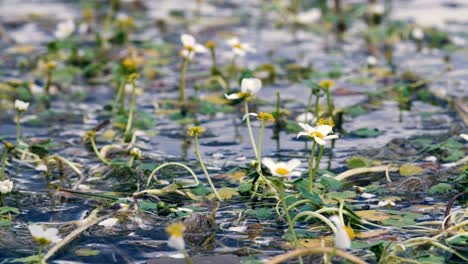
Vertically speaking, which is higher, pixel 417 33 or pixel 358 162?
pixel 417 33

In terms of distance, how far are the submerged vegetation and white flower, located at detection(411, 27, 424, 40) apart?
0.05 feet

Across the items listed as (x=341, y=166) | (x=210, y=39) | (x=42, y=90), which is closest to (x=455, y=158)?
(x=341, y=166)

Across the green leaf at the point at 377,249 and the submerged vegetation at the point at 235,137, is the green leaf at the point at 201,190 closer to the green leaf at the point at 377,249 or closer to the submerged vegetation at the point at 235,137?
the submerged vegetation at the point at 235,137

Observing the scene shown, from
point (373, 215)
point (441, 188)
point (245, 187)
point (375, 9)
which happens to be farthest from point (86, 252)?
point (375, 9)

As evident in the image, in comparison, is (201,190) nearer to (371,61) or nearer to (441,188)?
(441,188)

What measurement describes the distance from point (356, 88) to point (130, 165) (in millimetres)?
1636

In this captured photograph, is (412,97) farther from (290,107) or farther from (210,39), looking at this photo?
(210,39)

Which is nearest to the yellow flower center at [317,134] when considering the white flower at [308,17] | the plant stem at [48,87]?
the plant stem at [48,87]

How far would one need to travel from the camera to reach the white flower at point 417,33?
5.07 meters

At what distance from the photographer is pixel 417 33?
506 centimetres

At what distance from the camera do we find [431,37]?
17.1 feet

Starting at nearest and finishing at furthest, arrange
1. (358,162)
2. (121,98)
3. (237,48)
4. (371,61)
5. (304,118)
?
1. (358,162)
2. (304,118)
3. (121,98)
4. (237,48)
5. (371,61)

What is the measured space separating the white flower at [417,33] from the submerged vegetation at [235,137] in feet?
0.05

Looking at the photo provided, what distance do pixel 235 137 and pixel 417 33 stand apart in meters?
1.78
